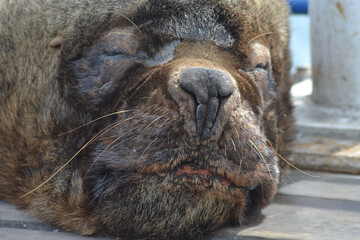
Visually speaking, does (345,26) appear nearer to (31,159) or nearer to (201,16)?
(201,16)

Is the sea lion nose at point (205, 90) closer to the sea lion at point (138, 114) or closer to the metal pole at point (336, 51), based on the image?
the sea lion at point (138, 114)

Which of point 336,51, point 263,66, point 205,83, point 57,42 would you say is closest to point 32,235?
point 57,42

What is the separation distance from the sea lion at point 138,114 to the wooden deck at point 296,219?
7cm

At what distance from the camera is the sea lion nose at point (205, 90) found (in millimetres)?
2430

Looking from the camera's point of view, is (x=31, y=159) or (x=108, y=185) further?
(x=31, y=159)

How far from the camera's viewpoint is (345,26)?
4.24 meters

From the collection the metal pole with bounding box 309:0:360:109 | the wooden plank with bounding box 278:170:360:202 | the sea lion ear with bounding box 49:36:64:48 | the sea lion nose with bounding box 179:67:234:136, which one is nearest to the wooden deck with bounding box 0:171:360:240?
the wooden plank with bounding box 278:170:360:202

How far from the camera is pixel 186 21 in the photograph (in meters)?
2.84

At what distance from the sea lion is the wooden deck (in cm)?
7

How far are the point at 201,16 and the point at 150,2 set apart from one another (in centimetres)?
27

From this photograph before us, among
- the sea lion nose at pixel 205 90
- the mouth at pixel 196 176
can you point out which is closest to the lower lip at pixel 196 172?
the mouth at pixel 196 176

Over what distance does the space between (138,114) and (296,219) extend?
3.29 ft

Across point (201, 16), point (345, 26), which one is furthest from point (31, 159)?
point (345, 26)

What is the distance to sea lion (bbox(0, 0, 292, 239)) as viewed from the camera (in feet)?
A: 8.11
